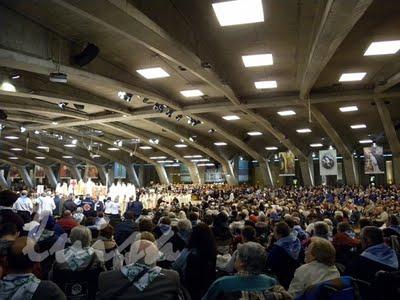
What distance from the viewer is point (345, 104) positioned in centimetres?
1606

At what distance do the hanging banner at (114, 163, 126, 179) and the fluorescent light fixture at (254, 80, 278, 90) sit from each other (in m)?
29.6

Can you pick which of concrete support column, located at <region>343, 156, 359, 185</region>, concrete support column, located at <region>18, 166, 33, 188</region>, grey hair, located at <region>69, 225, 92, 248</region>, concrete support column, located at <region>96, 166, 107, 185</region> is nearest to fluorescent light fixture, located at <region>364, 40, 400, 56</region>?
grey hair, located at <region>69, 225, 92, 248</region>

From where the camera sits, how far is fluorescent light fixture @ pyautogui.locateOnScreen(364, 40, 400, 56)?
31.3ft

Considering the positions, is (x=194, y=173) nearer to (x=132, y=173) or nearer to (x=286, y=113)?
(x=132, y=173)

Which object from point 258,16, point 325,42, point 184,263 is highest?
point 258,16

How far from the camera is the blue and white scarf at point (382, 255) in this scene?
4.06m

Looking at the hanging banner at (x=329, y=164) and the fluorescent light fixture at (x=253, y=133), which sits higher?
the fluorescent light fixture at (x=253, y=133)

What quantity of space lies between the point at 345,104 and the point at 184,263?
47.2ft

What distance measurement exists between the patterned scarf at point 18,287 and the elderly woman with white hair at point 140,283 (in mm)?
452

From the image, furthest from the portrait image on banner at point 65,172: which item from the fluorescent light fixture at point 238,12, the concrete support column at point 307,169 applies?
the fluorescent light fixture at point 238,12

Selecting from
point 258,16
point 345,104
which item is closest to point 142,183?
point 345,104

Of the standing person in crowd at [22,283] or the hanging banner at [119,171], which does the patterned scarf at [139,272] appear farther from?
the hanging banner at [119,171]

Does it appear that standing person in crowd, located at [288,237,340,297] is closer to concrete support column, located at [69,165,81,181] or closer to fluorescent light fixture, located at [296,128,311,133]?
fluorescent light fixture, located at [296,128,311,133]

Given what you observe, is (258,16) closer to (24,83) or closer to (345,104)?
(24,83)
